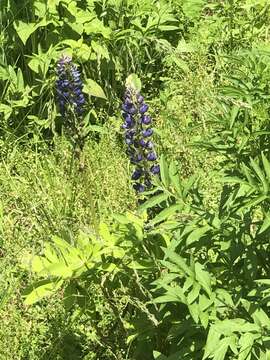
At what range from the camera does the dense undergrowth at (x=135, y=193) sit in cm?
209

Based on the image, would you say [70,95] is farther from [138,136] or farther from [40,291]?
[40,291]

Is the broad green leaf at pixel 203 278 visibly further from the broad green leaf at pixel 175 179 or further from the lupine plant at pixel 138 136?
the lupine plant at pixel 138 136

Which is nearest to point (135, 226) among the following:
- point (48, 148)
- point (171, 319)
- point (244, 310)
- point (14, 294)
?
point (171, 319)

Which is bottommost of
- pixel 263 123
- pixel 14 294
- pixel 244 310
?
pixel 14 294

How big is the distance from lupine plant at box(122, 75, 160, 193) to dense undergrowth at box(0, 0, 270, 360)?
0.09m

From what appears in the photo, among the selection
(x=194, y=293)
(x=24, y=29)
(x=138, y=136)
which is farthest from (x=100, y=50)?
(x=194, y=293)

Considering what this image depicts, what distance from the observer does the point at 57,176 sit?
384 cm

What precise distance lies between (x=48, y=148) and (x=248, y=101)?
2.20 meters

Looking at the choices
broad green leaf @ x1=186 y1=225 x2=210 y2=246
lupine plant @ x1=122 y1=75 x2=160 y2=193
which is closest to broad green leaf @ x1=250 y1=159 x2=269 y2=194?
broad green leaf @ x1=186 y1=225 x2=210 y2=246

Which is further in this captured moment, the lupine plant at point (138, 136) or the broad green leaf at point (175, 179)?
the lupine plant at point (138, 136)

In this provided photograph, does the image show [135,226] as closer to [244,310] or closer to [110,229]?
[110,229]

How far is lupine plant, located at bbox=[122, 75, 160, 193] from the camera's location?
8.47 ft

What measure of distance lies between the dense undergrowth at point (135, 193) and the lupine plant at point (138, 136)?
0.09 metres

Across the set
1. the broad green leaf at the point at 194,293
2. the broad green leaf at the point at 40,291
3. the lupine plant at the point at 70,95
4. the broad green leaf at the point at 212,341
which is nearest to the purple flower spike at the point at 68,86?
the lupine plant at the point at 70,95
